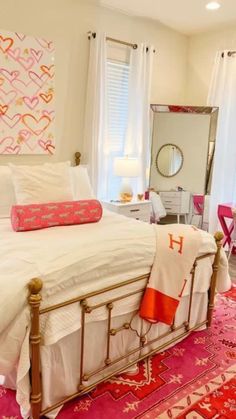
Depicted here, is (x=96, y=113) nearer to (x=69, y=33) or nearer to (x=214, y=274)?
(x=69, y=33)

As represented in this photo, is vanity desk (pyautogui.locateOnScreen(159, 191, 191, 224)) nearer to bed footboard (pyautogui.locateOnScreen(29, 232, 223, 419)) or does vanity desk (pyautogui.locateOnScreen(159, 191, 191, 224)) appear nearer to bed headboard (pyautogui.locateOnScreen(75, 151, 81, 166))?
bed headboard (pyautogui.locateOnScreen(75, 151, 81, 166))

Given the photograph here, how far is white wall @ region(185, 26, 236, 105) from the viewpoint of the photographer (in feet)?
14.4

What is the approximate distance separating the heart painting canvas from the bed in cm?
124

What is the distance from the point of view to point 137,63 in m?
4.12

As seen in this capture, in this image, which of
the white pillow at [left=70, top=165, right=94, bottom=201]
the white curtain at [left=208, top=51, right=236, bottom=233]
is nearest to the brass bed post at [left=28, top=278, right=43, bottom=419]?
the white pillow at [left=70, top=165, right=94, bottom=201]

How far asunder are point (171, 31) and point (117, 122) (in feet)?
4.90

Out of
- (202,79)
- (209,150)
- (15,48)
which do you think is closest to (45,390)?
(15,48)

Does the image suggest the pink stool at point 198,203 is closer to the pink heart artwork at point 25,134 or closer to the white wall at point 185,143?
the white wall at point 185,143

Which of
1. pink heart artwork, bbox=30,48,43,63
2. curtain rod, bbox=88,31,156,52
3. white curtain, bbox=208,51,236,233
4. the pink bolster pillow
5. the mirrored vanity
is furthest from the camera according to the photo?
the mirrored vanity

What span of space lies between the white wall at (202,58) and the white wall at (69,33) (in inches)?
22.9

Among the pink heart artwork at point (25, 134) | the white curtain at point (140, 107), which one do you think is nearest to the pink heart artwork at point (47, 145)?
the pink heart artwork at point (25, 134)

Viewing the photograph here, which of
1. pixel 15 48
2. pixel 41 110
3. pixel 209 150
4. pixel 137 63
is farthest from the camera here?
pixel 209 150

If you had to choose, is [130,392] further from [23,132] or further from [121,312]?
[23,132]

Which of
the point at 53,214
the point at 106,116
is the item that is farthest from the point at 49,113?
the point at 53,214
